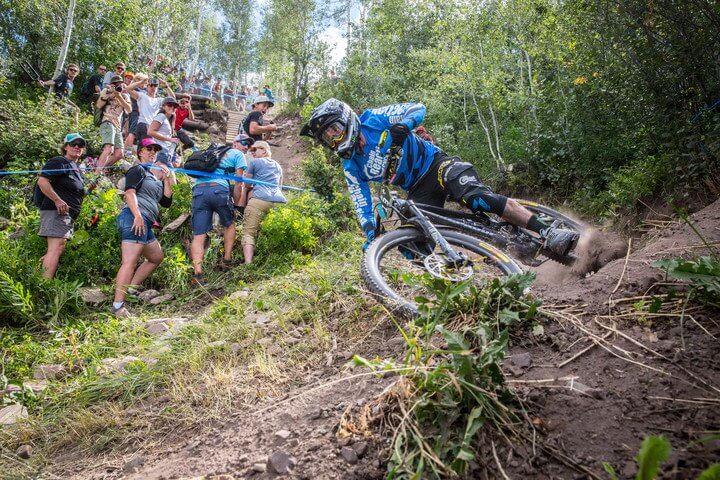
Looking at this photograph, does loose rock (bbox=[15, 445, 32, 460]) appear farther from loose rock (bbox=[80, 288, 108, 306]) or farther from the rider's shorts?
the rider's shorts

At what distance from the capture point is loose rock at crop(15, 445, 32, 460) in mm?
2867

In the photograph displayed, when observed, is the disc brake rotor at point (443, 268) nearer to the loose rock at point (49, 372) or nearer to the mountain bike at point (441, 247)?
the mountain bike at point (441, 247)

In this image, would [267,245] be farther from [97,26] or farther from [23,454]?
[97,26]

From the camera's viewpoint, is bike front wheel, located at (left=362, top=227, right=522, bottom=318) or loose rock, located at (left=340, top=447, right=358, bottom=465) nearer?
loose rock, located at (left=340, top=447, right=358, bottom=465)

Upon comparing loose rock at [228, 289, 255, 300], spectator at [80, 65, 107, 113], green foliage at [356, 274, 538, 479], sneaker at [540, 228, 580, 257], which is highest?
spectator at [80, 65, 107, 113]

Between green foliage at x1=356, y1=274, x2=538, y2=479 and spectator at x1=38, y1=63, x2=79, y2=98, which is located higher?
spectator at x1=38, y1=63, x2=79, y2=98

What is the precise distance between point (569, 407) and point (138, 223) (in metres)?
5.37

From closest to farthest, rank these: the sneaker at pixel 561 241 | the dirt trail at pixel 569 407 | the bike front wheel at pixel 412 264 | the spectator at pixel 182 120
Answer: the dirt trail at pixel 569 407 < the bike front wheel at pixel 412 264 < the sneaker at pixel 561 241 < the spectator at pixel 182 120

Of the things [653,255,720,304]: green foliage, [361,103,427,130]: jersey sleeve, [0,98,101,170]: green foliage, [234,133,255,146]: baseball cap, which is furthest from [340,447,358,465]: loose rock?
[0,98,101,170]: green foliage

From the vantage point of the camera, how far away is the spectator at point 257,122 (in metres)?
8.09

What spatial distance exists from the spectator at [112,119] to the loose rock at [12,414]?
6.50m

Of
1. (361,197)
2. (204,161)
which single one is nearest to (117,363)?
(361,197)

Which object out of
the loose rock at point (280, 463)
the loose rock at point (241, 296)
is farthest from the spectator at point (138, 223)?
the loose rock at point (280, 463)

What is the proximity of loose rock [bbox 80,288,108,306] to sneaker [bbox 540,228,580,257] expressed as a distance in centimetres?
556
